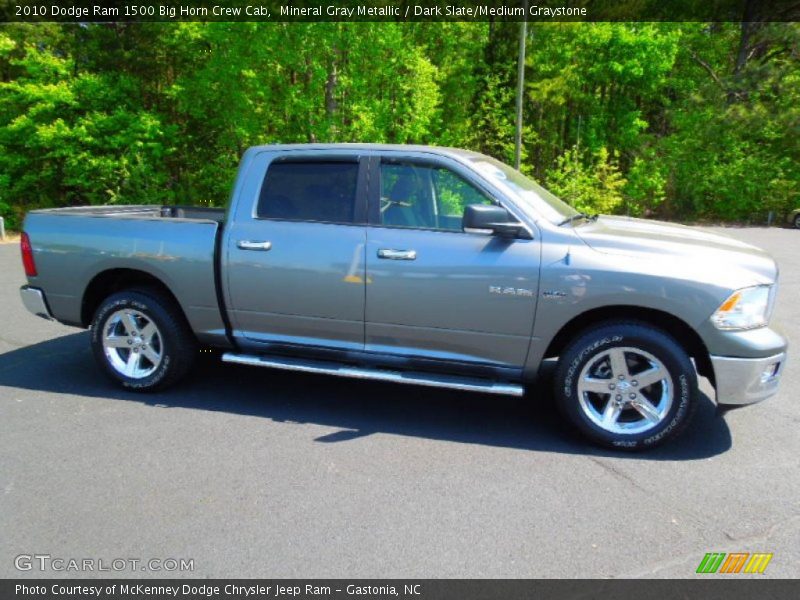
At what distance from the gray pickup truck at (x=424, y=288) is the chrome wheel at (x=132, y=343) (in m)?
0.02

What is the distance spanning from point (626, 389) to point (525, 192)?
154 cm

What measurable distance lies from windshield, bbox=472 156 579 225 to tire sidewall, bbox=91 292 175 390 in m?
2.75

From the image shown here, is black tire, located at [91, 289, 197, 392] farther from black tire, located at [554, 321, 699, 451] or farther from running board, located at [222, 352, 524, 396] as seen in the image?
black tire, located at [554, 321, 699, 451]

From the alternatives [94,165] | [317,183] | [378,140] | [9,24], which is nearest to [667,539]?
[317,183]

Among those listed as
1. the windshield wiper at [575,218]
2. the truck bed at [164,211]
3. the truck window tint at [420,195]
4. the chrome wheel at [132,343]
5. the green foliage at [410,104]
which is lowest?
the chrome wheel at [132,343]

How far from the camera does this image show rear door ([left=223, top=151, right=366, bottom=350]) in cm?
427

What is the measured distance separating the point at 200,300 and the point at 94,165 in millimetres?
14903

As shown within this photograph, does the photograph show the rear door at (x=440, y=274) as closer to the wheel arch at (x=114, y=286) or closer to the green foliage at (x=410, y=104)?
the wheel arch at (x=114, y=286)

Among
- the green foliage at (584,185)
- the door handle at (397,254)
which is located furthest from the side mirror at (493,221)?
the green foliage at (584,185)

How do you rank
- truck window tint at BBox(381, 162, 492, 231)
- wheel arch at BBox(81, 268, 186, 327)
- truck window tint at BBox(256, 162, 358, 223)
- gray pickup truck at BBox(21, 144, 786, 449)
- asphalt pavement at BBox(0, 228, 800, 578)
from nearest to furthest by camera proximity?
asphalt pavement at BBox(0, 228, 800, 578), gray pickup truck at BBox(21, 144, 786, 449), truck window tint at BBox(381, 162, 492, 231), truck window tint at BBox(256, 162, 358, 223), wheel arch at BBox(81, 268, 186, 327)

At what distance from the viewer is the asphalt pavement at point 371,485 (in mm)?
2818

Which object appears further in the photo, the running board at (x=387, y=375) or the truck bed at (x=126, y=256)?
the truck bed at (x=126, y=256)

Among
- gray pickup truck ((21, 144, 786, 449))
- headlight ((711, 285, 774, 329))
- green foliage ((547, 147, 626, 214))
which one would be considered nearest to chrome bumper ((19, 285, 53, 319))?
gray pickup truck ((21, 144, 786, 449))
